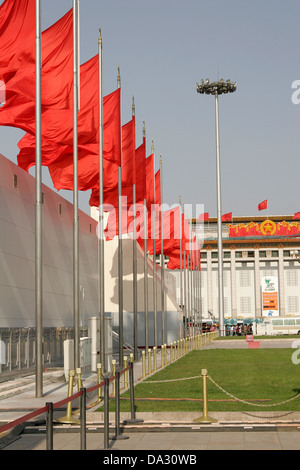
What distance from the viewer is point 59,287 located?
125ft

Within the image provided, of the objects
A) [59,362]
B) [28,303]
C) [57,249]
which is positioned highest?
[57,249]

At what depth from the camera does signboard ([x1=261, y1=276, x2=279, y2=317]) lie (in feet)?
334

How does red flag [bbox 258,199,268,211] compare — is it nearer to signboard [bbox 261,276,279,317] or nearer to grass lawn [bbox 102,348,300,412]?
signboard [bbox 261,276,279,317]

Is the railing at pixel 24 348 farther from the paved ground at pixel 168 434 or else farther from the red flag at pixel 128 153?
the paved ground at pixel 168 434

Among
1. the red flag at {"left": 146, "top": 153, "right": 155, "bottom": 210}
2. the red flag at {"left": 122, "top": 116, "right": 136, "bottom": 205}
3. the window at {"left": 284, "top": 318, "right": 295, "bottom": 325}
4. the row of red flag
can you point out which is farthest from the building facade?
the row of red flag

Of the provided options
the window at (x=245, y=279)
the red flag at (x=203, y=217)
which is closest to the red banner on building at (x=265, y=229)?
Result: the window at (x=245, y=279)

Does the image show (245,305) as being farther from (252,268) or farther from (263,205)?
(263,205)

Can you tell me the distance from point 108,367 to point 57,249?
883cm

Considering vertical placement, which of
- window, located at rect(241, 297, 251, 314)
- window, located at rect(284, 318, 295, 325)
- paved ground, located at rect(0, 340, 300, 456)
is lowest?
A: window, located at rect(284, 318, 295, 325)

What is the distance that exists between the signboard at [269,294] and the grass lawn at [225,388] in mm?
66777

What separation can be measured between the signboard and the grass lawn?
219 feet
